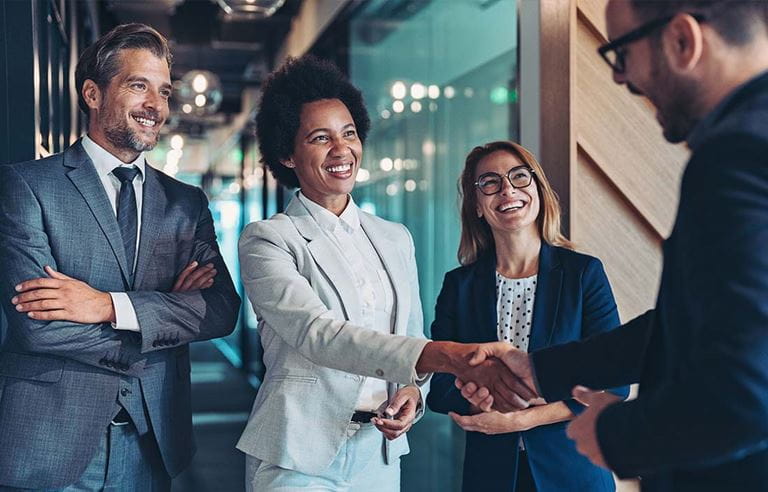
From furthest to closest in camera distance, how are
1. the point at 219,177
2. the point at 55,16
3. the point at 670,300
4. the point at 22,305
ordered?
the point at 219,177
the point at 55,16
the point at 22,305
the point at 670,300

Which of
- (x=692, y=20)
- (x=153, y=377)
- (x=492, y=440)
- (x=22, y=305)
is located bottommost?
(x=492, y=440)

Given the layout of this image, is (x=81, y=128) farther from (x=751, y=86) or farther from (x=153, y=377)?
(x=751, y=86)

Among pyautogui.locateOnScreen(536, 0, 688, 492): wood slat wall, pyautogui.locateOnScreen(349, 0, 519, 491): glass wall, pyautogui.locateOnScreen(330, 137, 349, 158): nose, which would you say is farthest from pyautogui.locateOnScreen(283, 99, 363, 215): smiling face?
pyautogui.locateOnScreen(349, 0, 519, 491): glass wall

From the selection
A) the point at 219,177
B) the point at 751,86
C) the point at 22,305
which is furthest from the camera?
the point at 219,177

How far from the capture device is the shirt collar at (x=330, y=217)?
267 centimetres

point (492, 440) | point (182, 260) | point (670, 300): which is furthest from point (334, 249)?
point (670, 300)

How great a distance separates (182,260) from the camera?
9.23 feet

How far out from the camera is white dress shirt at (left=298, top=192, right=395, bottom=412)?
8.31ft

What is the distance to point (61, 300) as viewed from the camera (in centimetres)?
245

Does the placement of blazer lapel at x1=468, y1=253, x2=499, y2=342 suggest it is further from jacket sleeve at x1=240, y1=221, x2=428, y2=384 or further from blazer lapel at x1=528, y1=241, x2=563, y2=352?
jacket sleeve at x1=240, y1=221, x2=428, y2=384

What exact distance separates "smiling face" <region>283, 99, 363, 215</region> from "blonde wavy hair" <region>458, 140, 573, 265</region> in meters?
0.43

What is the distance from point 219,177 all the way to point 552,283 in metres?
16.4

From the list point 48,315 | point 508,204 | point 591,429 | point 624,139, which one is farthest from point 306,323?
point 624,139

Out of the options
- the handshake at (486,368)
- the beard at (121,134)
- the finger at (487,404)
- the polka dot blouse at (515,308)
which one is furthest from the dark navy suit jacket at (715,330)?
the beard at (121,134)
